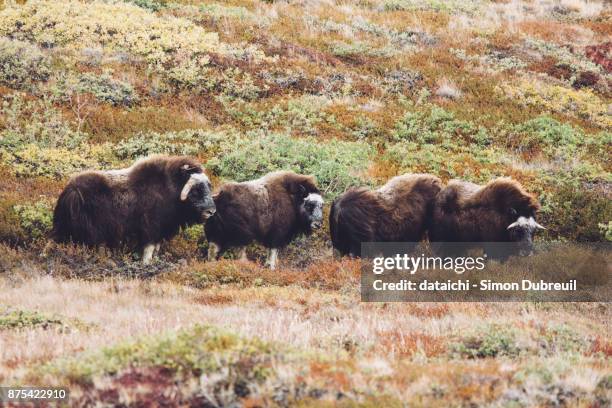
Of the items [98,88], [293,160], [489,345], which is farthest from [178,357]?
[98,88]

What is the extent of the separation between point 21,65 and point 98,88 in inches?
98.0

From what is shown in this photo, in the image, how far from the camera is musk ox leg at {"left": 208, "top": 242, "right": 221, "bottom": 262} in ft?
43.4

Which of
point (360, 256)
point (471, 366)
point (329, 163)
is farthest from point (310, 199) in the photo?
point (471, 366)

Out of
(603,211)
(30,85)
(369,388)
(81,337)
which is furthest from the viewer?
(30,85)

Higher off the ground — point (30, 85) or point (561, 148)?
point (30, 85)

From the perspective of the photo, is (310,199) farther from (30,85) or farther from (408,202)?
(30,85)

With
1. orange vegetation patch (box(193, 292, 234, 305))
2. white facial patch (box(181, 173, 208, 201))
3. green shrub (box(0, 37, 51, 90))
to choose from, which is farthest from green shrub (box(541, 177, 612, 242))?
green shrub (box(0, 37, 51, 90))

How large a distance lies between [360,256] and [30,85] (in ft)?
37.4

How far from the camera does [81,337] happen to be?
7215 mm

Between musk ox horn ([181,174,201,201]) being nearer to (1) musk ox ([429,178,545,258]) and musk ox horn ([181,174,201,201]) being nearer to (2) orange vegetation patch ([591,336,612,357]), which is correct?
(1) musk ox ([429,178,545,258])

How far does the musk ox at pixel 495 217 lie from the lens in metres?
13.2

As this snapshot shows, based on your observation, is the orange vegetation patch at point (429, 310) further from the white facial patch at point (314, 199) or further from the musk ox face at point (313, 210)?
the white facial patch at point (314, 199)

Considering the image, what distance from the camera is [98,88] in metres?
20.1

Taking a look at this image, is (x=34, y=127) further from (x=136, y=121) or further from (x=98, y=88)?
(x=98, y=88)
